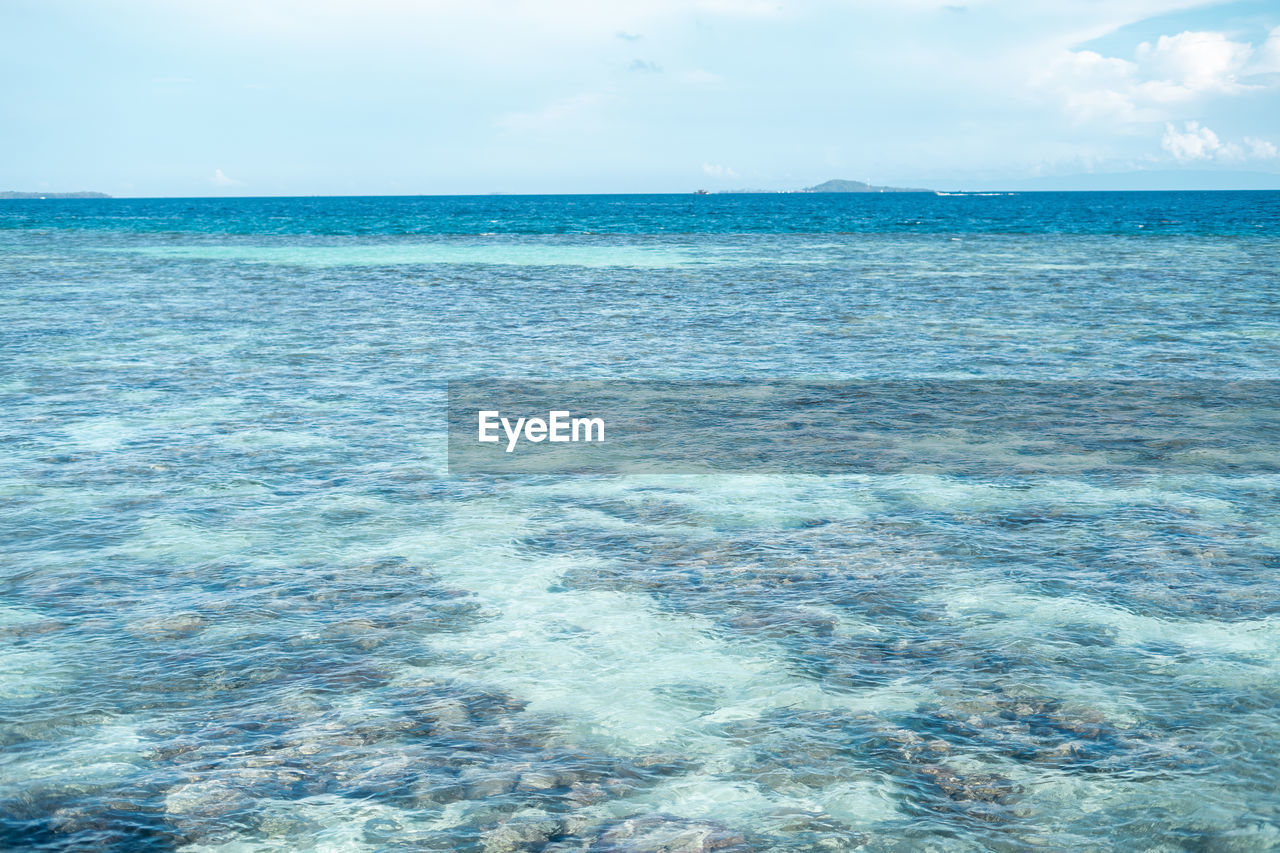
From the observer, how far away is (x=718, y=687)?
6.92 m

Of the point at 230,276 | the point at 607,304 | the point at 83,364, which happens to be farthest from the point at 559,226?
the point at 83,364

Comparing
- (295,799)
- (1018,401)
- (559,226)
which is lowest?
(295,799)

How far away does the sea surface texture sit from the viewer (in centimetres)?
546

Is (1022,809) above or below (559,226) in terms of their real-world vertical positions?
below

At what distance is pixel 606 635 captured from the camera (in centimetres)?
784

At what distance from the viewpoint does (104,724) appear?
20.7ft

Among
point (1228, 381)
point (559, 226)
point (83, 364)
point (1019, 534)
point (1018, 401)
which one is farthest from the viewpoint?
point (559, 226)

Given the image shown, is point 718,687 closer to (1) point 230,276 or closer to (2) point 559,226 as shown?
(1) point 230,276

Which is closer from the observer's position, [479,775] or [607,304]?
[479,775]

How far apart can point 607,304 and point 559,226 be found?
65.1m

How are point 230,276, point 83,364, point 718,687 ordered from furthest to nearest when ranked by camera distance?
point 230,276 → point 83,364 → point 718,687

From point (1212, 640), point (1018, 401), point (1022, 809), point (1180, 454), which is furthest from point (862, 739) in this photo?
point (1018, 401)

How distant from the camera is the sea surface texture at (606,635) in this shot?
17.9ft

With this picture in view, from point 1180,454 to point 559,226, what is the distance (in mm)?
84813
